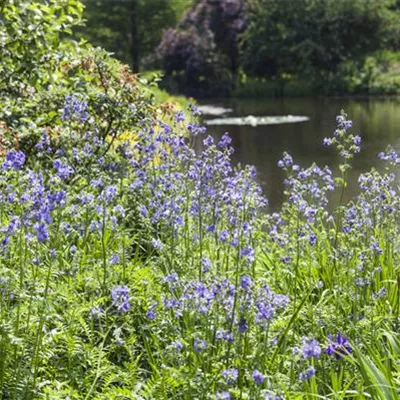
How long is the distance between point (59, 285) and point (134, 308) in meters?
0.42

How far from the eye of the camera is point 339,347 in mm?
3338

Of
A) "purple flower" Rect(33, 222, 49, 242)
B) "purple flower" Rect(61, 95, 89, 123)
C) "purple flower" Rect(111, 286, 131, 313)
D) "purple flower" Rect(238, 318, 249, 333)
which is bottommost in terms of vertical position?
"purple flower" Rect(238, 318, 249, 333)

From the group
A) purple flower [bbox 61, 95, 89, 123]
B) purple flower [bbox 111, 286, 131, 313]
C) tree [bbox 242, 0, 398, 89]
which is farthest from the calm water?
purple flower [bbox 111, 286, 131, 313]

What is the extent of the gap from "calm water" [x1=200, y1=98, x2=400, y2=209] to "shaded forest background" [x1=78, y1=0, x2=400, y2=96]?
193 inches

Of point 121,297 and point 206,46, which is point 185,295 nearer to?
point 121,297

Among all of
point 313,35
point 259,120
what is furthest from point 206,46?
point 259,120

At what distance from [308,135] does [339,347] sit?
50.9 ft

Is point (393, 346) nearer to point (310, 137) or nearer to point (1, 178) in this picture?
point (1, 178)

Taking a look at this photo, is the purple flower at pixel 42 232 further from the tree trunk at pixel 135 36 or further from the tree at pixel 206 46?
the tree trunk at pixel 135 36

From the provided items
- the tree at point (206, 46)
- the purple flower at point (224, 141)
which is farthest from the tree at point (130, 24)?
the purple flower at point (224, 141)

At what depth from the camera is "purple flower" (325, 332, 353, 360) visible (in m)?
3.25

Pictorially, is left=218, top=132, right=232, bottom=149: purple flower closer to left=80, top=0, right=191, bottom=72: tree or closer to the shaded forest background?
the shaded forest background

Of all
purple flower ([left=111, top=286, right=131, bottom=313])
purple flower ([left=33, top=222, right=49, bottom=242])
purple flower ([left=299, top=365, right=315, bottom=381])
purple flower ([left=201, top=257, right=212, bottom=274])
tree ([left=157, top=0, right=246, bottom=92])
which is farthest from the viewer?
tree ([left=157, top=0, right=246, bottom=92])

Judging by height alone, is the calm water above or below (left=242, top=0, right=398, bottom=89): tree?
below
